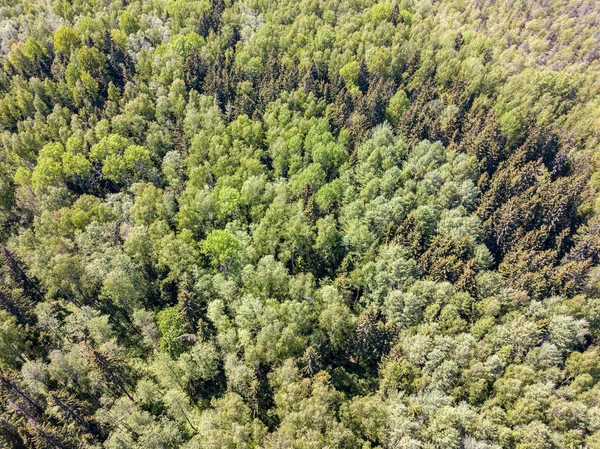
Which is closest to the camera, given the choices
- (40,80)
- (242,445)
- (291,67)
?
(242,445)

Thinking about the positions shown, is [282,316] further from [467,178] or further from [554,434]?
[467,178]

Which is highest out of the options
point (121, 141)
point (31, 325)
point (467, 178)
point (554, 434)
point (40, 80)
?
point (40, 80)

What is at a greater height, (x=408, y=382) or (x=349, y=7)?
(x=349, y=7)

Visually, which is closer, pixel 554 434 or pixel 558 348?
pixel 554 434

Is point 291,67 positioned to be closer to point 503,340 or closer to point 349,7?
point 349,7

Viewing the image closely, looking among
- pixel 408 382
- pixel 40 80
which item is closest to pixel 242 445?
pixel 408 382

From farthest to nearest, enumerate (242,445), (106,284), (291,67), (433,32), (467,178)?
1. (433,32)
2. (291,67)
3. (467,178)
4. (106,284)
5. (242,445)
